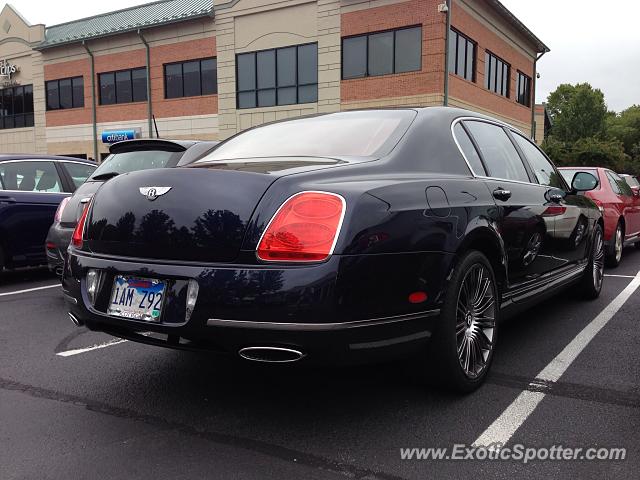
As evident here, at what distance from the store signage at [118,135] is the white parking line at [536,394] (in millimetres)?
26337

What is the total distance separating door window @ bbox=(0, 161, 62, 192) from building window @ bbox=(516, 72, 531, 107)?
26670 millimetres

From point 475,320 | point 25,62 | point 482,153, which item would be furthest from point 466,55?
point 25,62

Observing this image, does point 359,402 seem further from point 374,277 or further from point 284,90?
point 284,90

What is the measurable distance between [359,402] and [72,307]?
5.19 feet

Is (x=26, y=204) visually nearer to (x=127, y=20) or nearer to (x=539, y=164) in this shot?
(x=539, y=164)

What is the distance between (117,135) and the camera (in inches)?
1137

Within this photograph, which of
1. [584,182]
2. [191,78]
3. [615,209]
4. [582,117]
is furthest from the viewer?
[582,117]

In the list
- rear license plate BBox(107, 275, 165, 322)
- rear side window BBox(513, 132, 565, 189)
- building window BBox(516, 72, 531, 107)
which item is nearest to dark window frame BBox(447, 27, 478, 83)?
building window BBox(516, 72, 531, 107)

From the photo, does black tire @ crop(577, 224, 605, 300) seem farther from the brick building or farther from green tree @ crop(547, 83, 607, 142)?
green tree @ crop(547, 83, 607, 142)

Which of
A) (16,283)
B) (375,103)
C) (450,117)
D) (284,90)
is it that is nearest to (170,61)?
(284,90)

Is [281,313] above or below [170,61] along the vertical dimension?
below

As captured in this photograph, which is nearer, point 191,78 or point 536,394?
point 536,394

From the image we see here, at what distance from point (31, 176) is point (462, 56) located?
18909 mm

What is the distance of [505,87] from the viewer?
1088 inches
